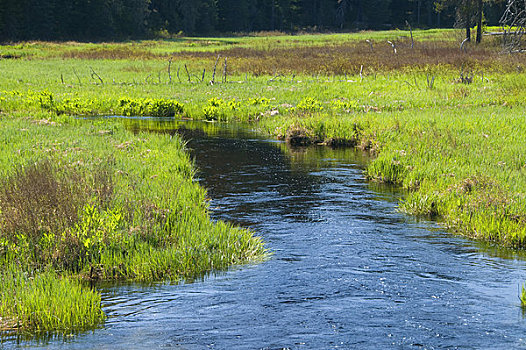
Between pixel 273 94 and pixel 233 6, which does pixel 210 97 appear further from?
pixel 233 6

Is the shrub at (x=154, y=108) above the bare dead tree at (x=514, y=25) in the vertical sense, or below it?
below

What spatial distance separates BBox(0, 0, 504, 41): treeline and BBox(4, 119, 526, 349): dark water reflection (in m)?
84.3

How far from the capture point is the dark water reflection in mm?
7629

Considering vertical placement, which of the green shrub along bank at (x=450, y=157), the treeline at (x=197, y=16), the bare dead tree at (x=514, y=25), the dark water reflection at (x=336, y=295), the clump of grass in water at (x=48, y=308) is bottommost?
the dark water reflection at (x=336, y=295)

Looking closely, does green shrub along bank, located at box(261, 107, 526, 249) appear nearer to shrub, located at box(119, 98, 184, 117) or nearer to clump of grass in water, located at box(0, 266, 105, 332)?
shrub, located at box(119, 98, 184, 117)

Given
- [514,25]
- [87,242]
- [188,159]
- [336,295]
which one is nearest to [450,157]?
[188,159]

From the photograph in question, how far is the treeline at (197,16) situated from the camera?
101m

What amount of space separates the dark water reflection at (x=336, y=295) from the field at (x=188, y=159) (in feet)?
2.21

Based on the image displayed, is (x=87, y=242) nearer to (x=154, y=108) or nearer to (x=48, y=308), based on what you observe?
(x=48, y=308)

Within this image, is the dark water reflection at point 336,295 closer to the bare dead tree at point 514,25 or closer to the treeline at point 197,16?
the bare dead tree at point 514,25

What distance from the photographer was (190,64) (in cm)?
5394

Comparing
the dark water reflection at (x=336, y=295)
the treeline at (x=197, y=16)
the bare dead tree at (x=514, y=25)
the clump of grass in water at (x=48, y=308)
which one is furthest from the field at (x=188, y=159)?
the treeline at (x=197, y=16)

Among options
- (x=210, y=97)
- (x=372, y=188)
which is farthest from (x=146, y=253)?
(x=210, y=97)

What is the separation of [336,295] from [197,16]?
408 ft
